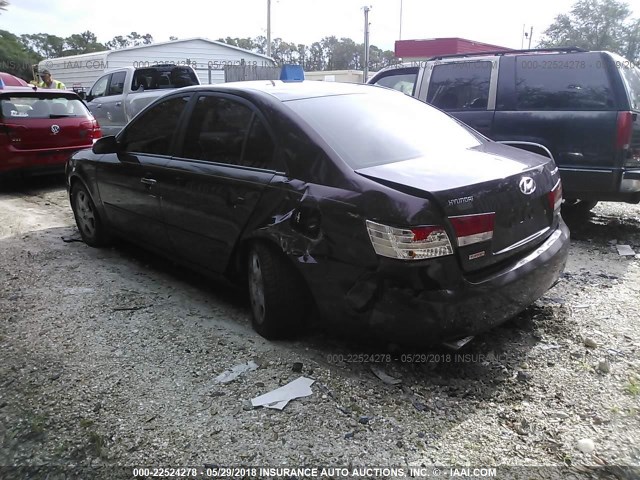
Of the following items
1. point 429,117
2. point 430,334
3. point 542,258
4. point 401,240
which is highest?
point 429,117

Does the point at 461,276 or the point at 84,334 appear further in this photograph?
the point at 84,334

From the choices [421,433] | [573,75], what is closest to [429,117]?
[421,433]

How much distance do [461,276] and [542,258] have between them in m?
0.75

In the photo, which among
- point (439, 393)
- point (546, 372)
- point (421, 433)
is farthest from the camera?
point (546, 372)

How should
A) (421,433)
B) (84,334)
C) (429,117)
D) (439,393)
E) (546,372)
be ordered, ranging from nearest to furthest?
1. (421,433)
2. (439,393)
3. (546,372)
4. (84,334)
5. (429,117)

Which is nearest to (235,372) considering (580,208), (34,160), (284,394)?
(284,394)

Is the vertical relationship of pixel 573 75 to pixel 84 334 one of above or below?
above

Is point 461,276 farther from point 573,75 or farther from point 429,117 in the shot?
point 573,75

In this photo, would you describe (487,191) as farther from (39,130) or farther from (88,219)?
(39,130)

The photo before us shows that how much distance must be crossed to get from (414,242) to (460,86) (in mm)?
4409

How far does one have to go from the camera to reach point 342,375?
2.95 m

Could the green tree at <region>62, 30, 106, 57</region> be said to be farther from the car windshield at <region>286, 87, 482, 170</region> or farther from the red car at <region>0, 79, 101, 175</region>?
the car windshield at <region>286, 87, 482, 170</region>

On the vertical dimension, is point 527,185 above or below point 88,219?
above

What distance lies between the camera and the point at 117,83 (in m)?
12.5
